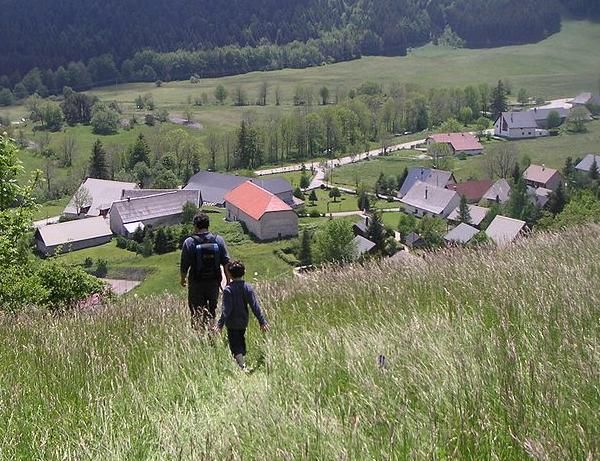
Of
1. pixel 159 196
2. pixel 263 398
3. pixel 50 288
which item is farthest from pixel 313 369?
pixel 159 196

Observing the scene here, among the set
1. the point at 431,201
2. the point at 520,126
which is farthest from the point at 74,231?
the point at 520,126

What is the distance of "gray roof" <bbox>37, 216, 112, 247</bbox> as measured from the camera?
60844 millimetres

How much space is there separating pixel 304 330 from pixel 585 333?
2229mm

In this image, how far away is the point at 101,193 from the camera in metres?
78.4

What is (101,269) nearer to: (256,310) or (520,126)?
(256,310)

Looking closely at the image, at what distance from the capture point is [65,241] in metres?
60.2

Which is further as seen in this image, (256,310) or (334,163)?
(334,163)

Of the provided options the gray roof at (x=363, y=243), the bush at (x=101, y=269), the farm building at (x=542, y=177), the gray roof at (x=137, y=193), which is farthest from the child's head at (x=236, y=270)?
the gray roof at (x=137, y=193)

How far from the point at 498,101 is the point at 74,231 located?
80724 millimetres

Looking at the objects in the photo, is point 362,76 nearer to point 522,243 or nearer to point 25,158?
point 25,158

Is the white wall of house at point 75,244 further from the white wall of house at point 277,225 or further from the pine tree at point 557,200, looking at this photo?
the pine tree at point 557,200

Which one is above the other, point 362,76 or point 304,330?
point 304,330

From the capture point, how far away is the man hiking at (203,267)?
704 cm

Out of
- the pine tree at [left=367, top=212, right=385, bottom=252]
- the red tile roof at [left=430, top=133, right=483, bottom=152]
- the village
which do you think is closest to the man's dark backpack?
the village
